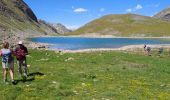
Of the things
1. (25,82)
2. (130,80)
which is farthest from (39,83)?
(130,80)

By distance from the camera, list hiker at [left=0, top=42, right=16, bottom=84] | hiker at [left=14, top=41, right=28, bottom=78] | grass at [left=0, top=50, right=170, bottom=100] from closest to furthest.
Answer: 1. grass at [left=0, top=50, right=170, bottom=100]
2. hiker at [left=0, top=42, right=16, bottom=84]
3. hiker at [left=14, top=41, right=28, bottom=78]

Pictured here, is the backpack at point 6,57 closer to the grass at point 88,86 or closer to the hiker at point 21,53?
the grass at point 88,86

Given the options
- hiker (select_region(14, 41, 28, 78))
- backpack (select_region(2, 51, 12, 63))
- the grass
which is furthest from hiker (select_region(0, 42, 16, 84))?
hiker (select_region(14, 41, 28, 78))

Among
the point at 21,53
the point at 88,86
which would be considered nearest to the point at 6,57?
the point at 21,53

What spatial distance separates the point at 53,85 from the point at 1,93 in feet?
13.8

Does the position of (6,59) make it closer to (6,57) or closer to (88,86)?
(6,57)

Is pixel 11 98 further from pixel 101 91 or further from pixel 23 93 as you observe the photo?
pixel 101 91

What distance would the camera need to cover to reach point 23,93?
26.0 metres

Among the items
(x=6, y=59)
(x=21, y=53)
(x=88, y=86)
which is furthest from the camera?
(x=21, y=53)

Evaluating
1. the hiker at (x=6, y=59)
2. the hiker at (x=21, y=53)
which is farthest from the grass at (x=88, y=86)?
the hiker at (x=21, y=53)

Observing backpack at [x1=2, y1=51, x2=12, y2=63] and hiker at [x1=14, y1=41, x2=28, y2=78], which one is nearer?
backpack at [x1=2, y1=51, x2=12, y2=63]

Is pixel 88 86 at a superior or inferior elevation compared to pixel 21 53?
inferior

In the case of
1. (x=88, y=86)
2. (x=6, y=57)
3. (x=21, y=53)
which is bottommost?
(x=88, y=86)

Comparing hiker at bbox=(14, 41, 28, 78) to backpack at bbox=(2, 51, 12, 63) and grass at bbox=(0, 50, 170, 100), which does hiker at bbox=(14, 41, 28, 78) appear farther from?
backpack at bbox=(2, 51, 12, 63)
